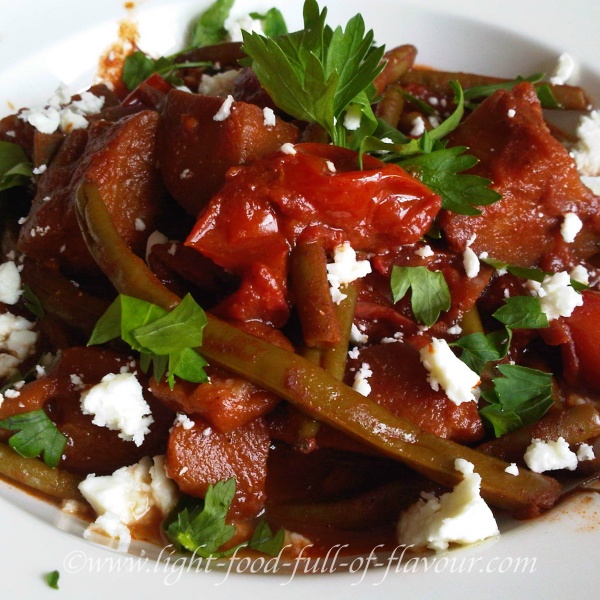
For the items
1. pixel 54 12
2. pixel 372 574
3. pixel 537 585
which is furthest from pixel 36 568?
pixel 54 12

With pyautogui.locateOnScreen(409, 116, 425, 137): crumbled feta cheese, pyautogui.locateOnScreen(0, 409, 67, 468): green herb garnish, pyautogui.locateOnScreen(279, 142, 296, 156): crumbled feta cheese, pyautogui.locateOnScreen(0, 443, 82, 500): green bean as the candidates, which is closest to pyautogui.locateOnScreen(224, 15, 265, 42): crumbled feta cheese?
pyautogui.locateOnScreen(409, 116, 425, 137): crumbled feta cheese

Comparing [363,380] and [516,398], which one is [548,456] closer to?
[516,398]

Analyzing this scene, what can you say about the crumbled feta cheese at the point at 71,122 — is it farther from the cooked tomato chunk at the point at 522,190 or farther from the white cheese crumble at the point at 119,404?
the cooked tomato chunk at the point at 522,190

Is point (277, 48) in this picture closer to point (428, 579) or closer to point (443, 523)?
point (443, 523)

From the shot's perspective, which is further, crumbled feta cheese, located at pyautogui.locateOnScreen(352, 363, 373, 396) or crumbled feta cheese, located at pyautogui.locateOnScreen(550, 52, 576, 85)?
crumbled feta cheese, located at pyautogui.locateOnScreen(550, 52, 576, 85)

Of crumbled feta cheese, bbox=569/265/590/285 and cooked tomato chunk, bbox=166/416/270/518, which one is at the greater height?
crumbled feta cheese, bbox=569/265/590/285

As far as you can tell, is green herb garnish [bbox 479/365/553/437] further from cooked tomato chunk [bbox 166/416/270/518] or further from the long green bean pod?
cooked tomato chunk [bbox 166/416/270/518]
